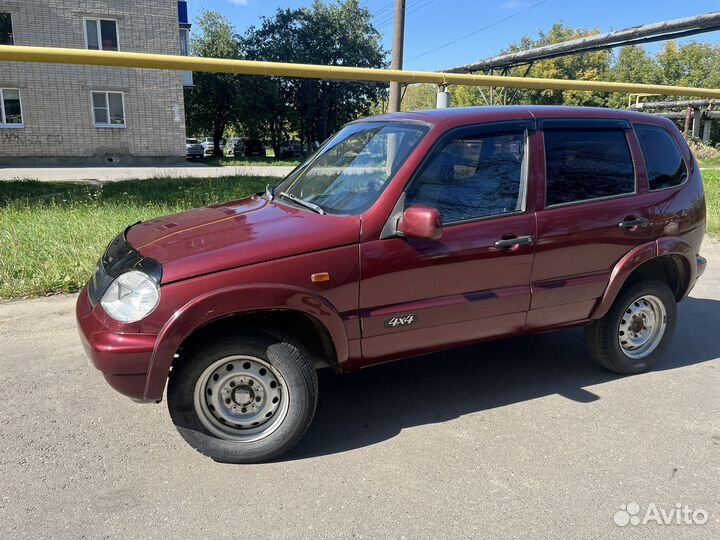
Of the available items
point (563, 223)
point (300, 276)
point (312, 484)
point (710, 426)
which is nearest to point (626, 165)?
point (563, 223)

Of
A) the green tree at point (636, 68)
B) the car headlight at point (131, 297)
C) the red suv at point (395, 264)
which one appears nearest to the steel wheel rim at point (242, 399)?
the red suv at point (395, 264)

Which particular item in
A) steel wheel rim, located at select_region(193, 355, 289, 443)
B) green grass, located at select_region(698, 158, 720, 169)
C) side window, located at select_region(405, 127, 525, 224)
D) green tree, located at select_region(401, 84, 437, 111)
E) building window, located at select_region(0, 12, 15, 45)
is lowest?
steel wheel rim, located at select_region(193, 355, 289, 443)

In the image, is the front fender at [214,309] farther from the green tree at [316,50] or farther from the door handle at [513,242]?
the green tree at [316,50]

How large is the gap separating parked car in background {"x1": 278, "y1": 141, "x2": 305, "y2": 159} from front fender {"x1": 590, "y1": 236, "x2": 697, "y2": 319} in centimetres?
3789

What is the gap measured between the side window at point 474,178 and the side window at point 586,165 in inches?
9.5

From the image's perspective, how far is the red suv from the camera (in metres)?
3.00

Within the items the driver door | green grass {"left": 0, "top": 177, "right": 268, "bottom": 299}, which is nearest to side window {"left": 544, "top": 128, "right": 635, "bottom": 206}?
the driver door

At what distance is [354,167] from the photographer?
151 inches

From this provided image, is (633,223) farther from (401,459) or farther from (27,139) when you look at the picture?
(27,139)

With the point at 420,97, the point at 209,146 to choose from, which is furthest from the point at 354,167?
the point at 420,97

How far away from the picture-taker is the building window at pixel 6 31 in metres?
24.0

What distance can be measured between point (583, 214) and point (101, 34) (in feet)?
88.6

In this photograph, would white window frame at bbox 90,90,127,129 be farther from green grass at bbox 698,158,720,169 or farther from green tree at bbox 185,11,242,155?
green grass at bbox 698,158,720,169

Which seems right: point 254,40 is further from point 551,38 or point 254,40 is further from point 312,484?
point 312,484
